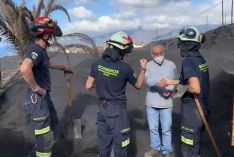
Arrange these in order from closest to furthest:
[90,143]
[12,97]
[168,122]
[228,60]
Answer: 1. [168,122]
2. [90,143]
3. [12,97]
4. [228,60]

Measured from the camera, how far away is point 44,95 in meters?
5.66

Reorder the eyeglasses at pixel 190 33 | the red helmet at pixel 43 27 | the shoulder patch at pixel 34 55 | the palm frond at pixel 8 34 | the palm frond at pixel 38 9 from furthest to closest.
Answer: the palm frond at pixel 38 9 < the palm frond at pixel 8 34 < the red helmet at pixel 43 27 < the shoulder patch at pixel 34 55 < the eyeglasses at pixel 190 33

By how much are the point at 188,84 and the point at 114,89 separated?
0.96 metres

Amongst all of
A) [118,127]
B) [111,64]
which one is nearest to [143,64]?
[111,64]

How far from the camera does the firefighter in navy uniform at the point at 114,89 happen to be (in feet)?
17.2

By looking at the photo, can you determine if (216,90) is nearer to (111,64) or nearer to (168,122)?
(168,122)

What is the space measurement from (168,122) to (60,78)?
4870 mm

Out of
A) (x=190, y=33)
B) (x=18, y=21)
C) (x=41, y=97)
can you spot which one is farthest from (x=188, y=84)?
(x=18, y=21)

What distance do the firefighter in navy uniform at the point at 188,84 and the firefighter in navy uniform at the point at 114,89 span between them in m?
0.59

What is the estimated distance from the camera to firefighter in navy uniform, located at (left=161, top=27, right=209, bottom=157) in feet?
17.2

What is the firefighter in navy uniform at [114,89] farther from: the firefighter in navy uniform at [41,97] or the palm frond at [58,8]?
the palm frond at [58,8]

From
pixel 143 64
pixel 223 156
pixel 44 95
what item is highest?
pixel 143 64

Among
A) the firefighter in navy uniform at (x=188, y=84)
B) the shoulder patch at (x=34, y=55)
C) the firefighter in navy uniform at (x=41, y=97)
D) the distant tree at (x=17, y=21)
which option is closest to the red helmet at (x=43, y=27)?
the firefighter in navy uniform at (x=41, y=97)

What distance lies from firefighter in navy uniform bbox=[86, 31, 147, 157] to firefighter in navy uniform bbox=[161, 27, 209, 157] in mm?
593
